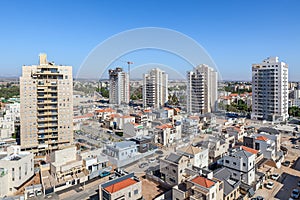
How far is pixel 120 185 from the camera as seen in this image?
3.42 meters

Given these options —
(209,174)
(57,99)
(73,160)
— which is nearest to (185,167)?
(209,174)

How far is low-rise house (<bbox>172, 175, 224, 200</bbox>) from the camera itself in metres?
→ 3.05

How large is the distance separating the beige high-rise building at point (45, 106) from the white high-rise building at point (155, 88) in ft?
28.4

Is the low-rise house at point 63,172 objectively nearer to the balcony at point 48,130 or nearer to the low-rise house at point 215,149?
the balcony at point 48,130

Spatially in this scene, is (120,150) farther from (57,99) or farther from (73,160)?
(57,99)

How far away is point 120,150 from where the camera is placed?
545 centimetres

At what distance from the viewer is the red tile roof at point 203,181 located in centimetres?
311

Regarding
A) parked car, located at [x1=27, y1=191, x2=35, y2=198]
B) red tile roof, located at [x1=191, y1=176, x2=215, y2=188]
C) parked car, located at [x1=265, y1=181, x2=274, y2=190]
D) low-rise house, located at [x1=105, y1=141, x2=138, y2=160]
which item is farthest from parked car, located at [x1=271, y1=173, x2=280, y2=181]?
parked car, located at [x1=27, y1=191, x2=35, y2=198]

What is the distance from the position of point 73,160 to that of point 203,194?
→ 3345 millimetres

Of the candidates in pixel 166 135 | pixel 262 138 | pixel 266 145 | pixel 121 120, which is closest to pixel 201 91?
pixel 121 120

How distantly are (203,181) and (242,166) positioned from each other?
141 centimetres

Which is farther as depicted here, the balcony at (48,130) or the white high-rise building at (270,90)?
the white high-rise building at (270,90)

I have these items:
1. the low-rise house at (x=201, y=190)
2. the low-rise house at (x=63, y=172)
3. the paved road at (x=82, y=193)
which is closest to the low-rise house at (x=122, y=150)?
the low-rise house at (x=63, y=172)

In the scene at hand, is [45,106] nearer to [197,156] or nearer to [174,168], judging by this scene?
[174,168]
